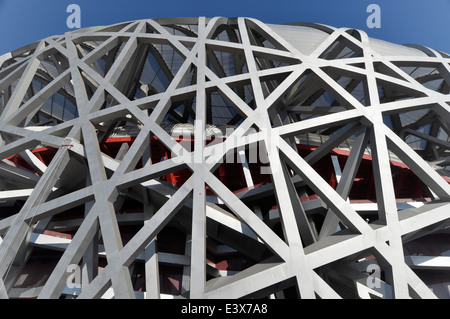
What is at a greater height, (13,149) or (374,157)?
(13,149)

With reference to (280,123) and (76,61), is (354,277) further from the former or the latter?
(76,61)

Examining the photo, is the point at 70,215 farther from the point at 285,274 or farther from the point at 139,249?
the point at 285,274

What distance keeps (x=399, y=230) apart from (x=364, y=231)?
113cm

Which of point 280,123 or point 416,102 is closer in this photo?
point 416,102

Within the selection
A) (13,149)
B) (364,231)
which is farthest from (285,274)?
(13,149)

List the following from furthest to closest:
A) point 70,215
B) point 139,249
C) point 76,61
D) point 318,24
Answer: point 318,24, point 70,215, point 76,61, point 139,249

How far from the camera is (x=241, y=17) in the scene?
15062 millimetres

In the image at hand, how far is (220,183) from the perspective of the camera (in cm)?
807

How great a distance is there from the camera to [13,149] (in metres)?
10.7

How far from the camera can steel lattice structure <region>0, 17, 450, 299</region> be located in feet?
24.4

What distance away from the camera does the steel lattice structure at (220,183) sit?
293 inches
